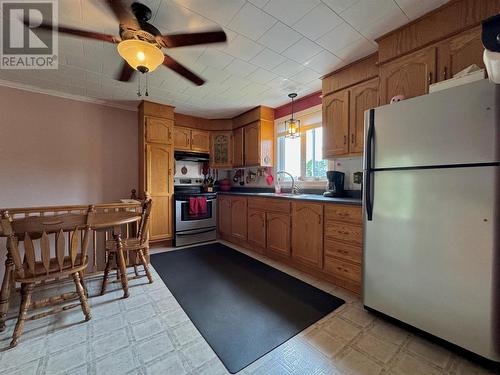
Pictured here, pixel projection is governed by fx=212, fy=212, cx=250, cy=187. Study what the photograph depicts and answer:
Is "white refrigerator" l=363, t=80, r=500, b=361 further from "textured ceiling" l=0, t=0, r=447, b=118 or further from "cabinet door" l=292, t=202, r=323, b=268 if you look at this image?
"textured ceiling" l=0, t=0, r=447, b=118

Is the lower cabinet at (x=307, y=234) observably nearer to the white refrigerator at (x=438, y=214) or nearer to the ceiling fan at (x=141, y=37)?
the white refrigerator at (x=438, y=214)

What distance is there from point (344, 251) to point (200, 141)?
10.6ft

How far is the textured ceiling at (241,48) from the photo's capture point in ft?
5.10

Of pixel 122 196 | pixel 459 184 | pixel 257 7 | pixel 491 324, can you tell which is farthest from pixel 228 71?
pixel 491 324

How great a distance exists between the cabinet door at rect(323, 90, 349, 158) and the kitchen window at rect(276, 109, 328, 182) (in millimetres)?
358

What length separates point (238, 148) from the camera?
4094 millimetres

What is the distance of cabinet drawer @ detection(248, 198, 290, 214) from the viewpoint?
9.00ft

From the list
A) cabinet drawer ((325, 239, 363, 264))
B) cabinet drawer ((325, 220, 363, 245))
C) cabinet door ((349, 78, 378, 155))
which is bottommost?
cabinet drawer ((325, 239, 363, 264))

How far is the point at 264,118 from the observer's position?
369 cm

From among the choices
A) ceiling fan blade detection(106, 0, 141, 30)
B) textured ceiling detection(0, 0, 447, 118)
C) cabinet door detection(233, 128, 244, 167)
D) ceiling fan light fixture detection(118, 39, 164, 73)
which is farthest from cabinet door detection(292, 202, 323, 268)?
ceiling fan blade detection(106, 0, 141, 30)

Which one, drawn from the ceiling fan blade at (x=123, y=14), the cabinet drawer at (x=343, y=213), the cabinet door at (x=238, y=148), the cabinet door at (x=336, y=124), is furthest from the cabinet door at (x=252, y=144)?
the ceiling fan blade at (x=123, y=14)

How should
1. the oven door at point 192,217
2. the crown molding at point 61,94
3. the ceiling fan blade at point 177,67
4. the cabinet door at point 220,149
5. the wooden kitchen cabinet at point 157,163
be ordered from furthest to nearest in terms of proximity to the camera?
the cabinet door at point 220,149
the oven door at point 192,217
the wooden kitchen cabinet at point 157,163
the crown molding at point 61,94
the ceiling fan blade at point 177,67

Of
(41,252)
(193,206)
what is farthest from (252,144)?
(41,252)

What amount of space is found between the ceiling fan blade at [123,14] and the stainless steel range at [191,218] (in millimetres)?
2467
